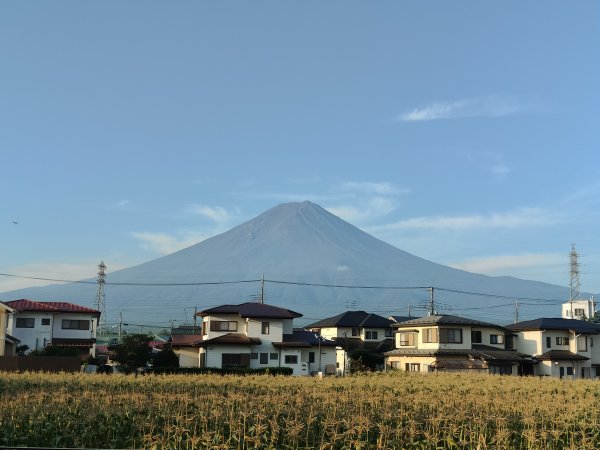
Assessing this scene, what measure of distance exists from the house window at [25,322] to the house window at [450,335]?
37.3 m

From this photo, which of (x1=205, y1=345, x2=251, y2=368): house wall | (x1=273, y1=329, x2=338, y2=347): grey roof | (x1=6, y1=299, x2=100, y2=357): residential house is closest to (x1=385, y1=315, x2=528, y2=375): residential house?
(x1=273, y1=329, x2=338, y2=347): grey roof

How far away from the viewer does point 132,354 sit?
46.1 m

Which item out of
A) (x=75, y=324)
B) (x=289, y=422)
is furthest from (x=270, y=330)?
(x=289, y=422)

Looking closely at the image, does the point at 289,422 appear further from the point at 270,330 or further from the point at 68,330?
the point at 68,330

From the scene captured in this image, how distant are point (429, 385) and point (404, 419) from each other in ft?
43.7

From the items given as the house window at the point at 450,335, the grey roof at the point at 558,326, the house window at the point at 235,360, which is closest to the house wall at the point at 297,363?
the house window at the point at 235,360

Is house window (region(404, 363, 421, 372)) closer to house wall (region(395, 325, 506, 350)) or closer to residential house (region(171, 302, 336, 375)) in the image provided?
house wall (region(395, 325, 506, 350))

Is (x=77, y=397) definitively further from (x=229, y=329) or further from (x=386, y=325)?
(x=386, y=325)

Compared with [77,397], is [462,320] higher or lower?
higher

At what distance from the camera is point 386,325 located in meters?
68.9

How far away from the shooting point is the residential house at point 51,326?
56781mm

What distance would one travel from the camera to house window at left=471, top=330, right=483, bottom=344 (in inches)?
2168

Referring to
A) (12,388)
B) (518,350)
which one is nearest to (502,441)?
(12,388)

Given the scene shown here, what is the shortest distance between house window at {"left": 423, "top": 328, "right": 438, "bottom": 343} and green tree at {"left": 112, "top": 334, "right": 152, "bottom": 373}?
77.5 feet
